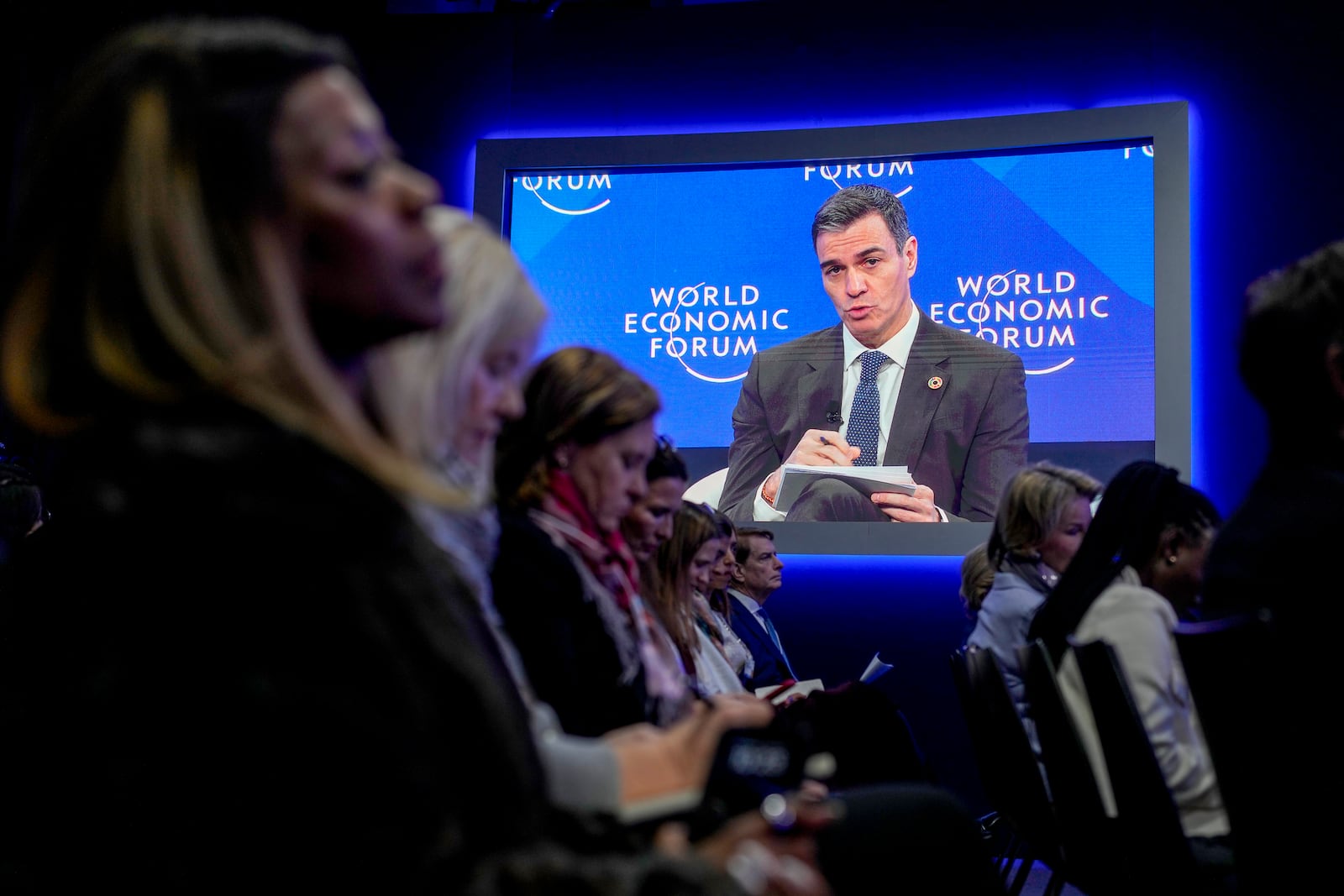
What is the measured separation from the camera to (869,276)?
5.91m

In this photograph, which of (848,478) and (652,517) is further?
(848,478)

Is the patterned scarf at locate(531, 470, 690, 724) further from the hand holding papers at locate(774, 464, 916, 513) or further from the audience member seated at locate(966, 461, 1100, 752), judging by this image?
the hand holding papers at locate(774, 464, 916, 513)

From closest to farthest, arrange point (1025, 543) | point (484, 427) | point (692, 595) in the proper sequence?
point (484, 427), point (692, 595), point (1025, 543)

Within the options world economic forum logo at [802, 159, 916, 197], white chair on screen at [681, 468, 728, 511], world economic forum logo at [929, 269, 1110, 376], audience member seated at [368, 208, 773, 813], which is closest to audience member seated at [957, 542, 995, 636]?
world economic forum logo at [929, 269, 1110, 376]

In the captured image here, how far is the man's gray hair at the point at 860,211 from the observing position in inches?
233

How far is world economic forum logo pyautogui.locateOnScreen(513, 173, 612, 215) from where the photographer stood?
6277 mm

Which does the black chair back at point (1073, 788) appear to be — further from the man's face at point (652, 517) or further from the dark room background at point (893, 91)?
the dark room background at point (893, 91)

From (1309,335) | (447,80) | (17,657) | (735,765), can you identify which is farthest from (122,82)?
(447,80)

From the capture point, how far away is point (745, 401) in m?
6.02

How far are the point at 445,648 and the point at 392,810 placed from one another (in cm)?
12

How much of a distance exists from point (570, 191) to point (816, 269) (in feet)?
4.55

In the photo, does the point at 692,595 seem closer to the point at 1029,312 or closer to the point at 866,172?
the point at 1029,312

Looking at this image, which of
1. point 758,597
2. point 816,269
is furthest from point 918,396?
point 758,597

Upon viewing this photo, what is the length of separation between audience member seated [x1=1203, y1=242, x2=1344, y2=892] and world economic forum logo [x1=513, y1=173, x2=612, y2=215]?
4.82 meters
